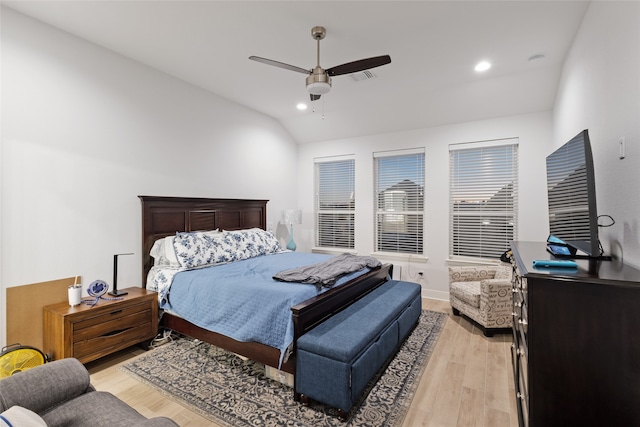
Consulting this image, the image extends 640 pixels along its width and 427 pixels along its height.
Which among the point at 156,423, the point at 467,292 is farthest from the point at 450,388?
the point at 156,423

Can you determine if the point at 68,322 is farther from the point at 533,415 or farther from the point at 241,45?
the point at 533,415

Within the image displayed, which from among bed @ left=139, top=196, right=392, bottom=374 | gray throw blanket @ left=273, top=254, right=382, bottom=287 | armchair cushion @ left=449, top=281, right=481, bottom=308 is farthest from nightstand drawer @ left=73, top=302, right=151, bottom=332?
armchair cushion @ left=449, top=281, right=481, bottom=308

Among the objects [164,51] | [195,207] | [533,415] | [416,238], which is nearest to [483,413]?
[533,415]

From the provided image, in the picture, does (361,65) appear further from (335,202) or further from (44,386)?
(335,202)

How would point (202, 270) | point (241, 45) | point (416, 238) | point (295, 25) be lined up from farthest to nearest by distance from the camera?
point (416, 238), point (202, 270), point (241, 45), point (295, 25)

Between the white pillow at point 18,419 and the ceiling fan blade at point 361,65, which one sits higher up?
the ceiling fan blade at point 361,65

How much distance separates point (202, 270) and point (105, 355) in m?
1.04

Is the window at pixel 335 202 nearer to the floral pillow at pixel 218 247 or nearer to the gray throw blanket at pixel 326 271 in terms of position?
the floral pillow at pixel 218 247

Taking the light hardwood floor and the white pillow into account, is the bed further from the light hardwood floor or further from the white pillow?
the white pillow

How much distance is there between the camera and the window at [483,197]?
415cm

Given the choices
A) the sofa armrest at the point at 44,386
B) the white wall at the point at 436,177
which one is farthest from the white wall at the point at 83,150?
the white wall at the point at 436,177

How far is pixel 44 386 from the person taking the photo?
4.40 ft

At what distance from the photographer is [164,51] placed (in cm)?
303

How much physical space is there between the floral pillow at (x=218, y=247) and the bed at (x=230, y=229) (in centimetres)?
33
